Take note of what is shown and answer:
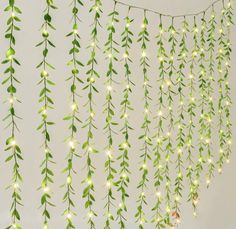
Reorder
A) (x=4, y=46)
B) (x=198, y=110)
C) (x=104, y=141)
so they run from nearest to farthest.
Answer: (x=4, y=46), (x=104, y=141), (x=198, y=110)

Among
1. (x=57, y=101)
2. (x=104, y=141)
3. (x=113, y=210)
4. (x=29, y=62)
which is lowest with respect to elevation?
(x=113, y=210)

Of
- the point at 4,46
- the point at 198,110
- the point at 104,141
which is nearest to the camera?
the point at 4,46

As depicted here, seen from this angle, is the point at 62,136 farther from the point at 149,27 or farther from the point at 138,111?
the point at 149,27

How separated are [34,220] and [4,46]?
57.2 inches

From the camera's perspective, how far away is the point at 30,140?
377 cm

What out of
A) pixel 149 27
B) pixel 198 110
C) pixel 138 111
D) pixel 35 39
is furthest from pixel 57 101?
pixel 198 110

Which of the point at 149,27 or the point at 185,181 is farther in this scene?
the point at 185,181

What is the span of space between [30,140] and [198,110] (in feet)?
5.67

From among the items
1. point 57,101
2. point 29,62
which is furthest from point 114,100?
point 29,62

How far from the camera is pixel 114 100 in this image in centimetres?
411

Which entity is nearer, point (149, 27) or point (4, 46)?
point (4, 46)

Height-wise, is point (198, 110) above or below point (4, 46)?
below

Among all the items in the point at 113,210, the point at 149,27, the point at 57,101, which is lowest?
the point at 113,210

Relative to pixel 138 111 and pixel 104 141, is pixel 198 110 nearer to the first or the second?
pixel 138 111
